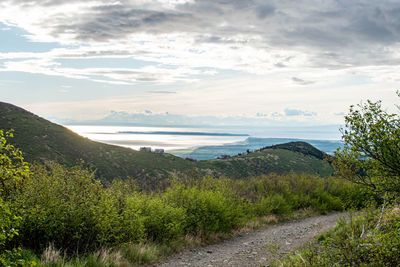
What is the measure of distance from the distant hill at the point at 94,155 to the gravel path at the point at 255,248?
18.3 meters

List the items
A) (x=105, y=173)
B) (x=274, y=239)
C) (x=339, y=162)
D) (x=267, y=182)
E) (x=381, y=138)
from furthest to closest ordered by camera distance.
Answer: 1. (x=105, y=173)
2. (x=267, y=182)
3. (x=274, y=239)
4. (x=339, y=162)
5. (x=381, y=138)

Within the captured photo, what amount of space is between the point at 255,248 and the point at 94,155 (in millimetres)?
34976

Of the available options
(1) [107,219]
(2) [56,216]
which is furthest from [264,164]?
(2) [56,216]

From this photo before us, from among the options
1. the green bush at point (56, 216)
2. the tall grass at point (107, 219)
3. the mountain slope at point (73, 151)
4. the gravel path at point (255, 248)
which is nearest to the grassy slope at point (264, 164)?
the mountain slope at point (73, 151)

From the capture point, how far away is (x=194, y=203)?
566 inches

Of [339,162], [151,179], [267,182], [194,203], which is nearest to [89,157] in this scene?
[151,179]

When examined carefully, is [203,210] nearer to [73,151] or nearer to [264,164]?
[73,151]

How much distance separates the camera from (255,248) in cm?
1288

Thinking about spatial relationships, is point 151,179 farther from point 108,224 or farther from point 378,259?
point 378,259

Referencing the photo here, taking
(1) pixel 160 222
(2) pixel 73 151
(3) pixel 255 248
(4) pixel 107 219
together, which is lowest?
(3) pixel 255 248

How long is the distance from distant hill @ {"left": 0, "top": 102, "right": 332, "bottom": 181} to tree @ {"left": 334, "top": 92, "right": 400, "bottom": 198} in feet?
77.8

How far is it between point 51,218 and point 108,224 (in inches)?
65.6

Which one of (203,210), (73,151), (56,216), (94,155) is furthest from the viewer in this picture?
(94,155)

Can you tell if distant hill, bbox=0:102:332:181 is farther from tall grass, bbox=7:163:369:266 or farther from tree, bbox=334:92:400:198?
tree, bbox=334:92:400:198
